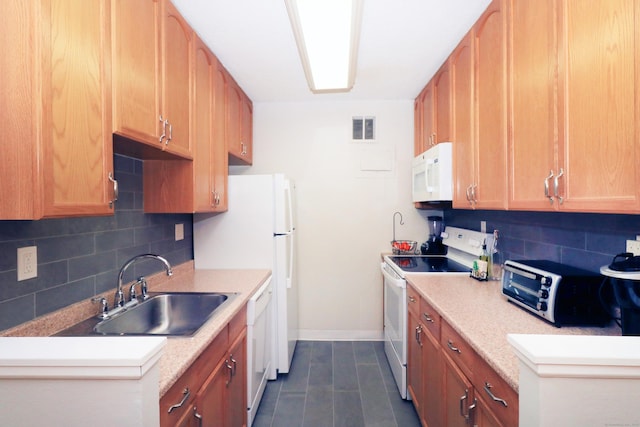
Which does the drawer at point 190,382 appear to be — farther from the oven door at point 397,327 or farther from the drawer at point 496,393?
the oven door at point 397,327

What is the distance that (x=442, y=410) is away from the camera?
1.55 metres

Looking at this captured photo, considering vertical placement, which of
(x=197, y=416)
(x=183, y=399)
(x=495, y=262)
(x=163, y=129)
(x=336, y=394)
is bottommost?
(x=336, y=394)

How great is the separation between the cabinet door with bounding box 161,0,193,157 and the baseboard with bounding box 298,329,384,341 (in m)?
2.22

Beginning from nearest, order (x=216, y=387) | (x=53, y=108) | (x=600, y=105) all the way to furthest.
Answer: (x=53, y=108)
(x=600, y=105)
(x=216, y=387)

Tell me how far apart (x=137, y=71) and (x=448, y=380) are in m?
1.98

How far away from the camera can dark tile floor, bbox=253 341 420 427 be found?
2.03m

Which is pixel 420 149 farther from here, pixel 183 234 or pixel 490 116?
pixel 183 234

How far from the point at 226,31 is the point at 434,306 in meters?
2.02

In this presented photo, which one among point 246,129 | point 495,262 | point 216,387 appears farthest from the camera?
point 246,129

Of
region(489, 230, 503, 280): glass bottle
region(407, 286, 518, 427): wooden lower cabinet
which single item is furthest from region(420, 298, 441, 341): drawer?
region(489, 230, 503, 280): glass bottle

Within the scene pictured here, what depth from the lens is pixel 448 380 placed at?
1.49 meters

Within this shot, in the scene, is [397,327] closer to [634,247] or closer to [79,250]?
[634,247]

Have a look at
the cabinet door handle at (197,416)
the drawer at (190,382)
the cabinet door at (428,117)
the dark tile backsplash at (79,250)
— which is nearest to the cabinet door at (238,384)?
the drawer at (190,382)

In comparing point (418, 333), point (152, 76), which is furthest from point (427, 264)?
point (152, 76)
